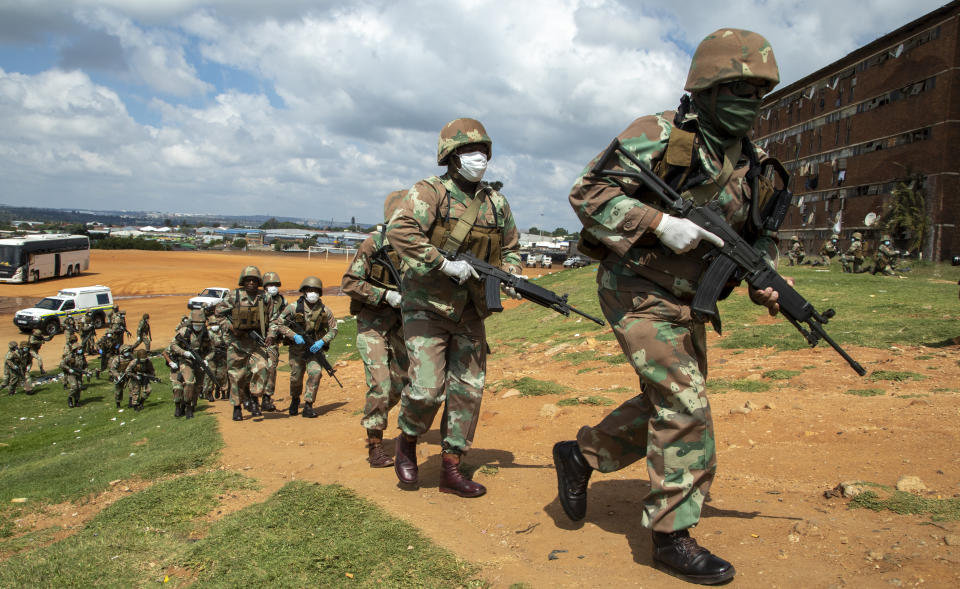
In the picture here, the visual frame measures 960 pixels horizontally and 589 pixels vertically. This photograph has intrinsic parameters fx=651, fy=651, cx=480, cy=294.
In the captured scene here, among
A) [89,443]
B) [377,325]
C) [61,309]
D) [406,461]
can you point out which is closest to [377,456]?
[406,461]

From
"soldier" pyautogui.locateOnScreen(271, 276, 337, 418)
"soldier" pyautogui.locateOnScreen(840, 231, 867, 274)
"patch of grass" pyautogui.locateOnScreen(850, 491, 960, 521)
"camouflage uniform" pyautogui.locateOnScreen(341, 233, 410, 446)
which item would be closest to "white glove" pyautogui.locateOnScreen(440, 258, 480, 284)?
"camouflage uniform" pyautogui.locateOnScreen(341, 233, 410, 446)

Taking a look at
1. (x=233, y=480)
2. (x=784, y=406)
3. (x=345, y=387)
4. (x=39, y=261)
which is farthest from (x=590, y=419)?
(x=39, y=261)

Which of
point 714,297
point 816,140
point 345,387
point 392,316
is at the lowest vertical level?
point 345,387

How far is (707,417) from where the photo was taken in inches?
115

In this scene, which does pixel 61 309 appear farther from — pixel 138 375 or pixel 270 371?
pixel 270 371

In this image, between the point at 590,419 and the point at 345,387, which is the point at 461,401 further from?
the point at 345,387

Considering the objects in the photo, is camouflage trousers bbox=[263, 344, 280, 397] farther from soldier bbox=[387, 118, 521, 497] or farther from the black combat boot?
the black combat boot

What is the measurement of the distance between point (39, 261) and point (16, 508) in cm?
4619

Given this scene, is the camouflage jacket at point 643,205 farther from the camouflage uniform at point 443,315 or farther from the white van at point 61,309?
the white van at point 61,309

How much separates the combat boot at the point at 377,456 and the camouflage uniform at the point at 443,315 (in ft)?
2.61

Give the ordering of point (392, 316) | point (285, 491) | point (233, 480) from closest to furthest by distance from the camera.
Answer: point (285, 491), point (233, 480), point (392, 316)

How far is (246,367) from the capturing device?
30.9 feet

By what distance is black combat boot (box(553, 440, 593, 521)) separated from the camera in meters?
3.44

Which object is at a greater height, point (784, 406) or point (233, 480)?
point (784, 406)
